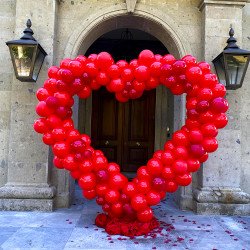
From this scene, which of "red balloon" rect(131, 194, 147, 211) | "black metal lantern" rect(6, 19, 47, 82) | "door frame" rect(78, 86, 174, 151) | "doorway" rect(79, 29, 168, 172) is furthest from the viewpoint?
"doorway" rect(79, 29, 168, 172)

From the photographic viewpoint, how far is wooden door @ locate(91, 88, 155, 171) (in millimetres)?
8320

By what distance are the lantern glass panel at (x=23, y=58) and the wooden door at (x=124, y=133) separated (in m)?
3.90

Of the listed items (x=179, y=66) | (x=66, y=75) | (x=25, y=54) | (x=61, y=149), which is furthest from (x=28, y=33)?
(x=179, y=66)

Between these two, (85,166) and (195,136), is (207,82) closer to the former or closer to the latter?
(195,136)

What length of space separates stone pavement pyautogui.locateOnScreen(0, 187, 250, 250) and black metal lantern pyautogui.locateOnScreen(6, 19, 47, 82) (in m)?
2.23

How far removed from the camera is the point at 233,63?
4.60 meters

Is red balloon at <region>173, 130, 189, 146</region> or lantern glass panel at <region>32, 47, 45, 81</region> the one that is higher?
lantern glass panel at <region>32, 47, 45, 81</region>

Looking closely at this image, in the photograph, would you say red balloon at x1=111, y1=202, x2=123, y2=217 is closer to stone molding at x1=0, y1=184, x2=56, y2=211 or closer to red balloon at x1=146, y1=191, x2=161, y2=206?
red balloon at x1=146, y1=191, x2=161, y2=206

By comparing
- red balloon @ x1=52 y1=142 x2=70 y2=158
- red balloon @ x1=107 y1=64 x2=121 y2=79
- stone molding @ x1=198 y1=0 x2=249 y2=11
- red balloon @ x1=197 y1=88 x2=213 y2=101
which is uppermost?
stone molding @ x1=198 y1=0 x2=249 y2=11

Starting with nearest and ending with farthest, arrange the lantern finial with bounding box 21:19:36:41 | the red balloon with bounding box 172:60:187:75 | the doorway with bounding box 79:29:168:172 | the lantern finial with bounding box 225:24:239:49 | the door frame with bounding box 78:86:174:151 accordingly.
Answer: the red balloon with bounding box 172:60:187:75 → the lantern finial with bounding box 21:19:36:41 → the lantern finial with bounding box 225:24:239:49 → the door frame with bounding box 78:86:174:151 → the doorway with bounding box 79:29:168:172

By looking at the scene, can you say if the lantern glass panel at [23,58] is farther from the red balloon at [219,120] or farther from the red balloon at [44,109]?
the red balloon at [219,120]

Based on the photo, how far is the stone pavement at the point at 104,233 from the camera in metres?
3.61

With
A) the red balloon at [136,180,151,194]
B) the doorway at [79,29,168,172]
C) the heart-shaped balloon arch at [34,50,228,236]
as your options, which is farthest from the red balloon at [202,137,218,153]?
the doorway at [79,29,168,172]

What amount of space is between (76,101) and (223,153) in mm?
2833
